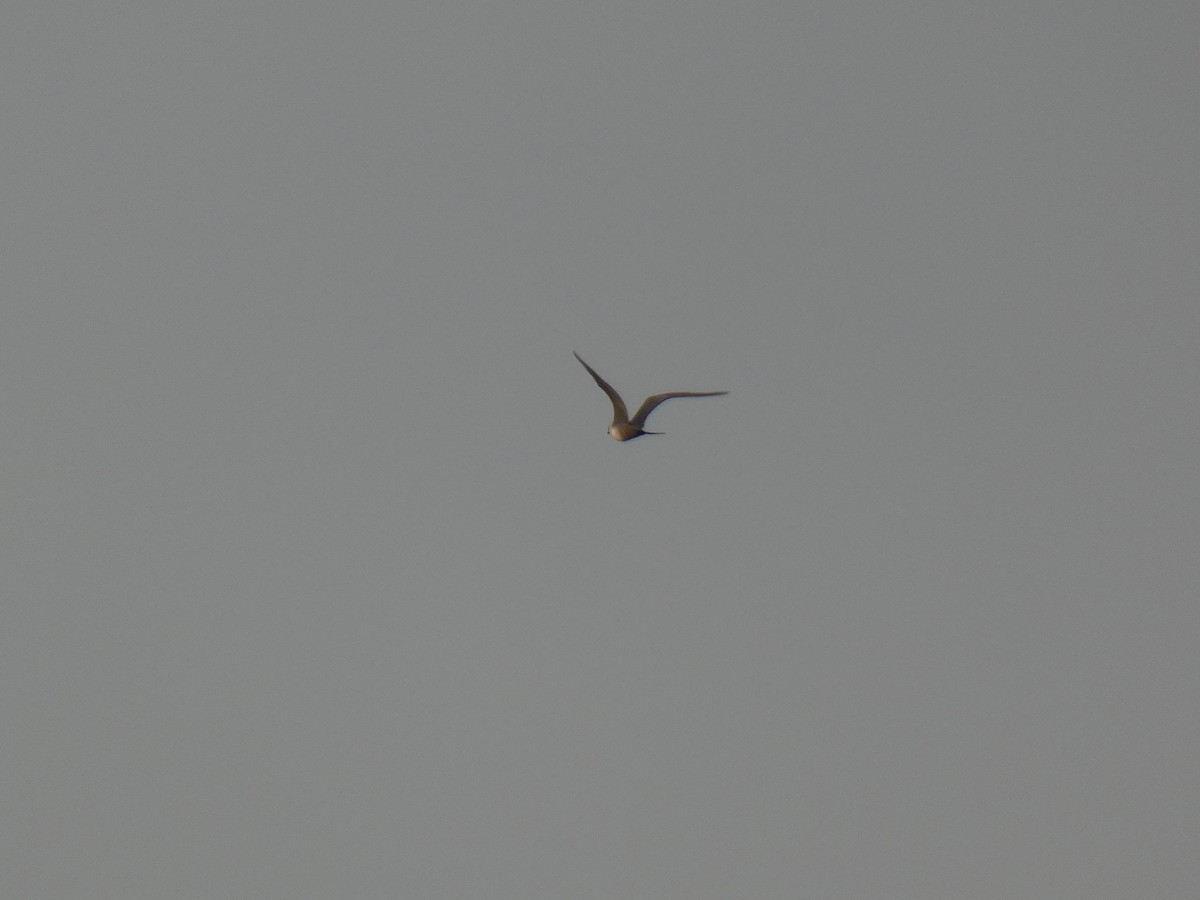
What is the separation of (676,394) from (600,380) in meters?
0.94

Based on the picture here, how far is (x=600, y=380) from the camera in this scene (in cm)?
1322

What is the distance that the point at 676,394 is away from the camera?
13.4m
